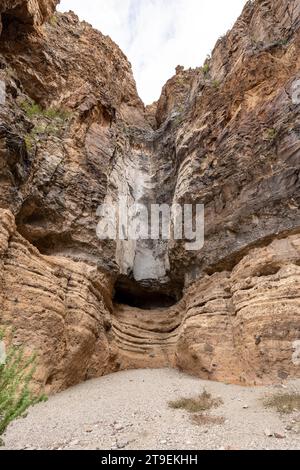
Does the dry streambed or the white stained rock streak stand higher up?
the white stained rock streak

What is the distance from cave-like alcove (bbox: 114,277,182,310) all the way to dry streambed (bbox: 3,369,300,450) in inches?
285

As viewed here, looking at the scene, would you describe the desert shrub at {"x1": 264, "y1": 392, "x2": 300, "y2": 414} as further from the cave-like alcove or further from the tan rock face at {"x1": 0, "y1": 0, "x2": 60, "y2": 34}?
the tan rock face at {"x1": 0, "y1": 0, "x2": 60, "y2": 34}

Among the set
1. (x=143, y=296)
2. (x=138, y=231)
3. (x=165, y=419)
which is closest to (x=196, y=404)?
(x=165, y=419)

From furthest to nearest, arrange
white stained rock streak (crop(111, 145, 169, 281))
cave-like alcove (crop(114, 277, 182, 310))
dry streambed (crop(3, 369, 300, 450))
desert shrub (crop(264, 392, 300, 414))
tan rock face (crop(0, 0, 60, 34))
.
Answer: cave-like alcove (crop(114, 277, 182, 310)) < white stained rock streak (crop(111, 145, 169, 281)) < tan rock face (crop(0, 0, 60, 34)) < desert shrub (crop(264, 392, 300, 414)) < dry streambed (crop(3, 369, 300, 450))

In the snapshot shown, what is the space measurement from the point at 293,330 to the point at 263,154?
261 inches

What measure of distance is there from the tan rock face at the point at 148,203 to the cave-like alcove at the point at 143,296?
7 centimetres

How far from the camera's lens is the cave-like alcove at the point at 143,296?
16.8 meters

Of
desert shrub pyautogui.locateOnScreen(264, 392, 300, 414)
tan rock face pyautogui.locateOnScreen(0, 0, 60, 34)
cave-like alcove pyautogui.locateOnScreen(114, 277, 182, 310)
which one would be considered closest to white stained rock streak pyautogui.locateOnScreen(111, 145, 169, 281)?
cave-like alcove pyautogui.locateOnScreen(114, 277, 182, 310)

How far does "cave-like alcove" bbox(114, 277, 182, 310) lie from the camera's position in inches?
662

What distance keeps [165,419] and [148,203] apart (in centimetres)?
1427

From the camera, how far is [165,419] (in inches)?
255

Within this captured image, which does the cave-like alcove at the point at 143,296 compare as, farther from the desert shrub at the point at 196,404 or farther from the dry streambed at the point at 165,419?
the desert shrub at the point at 196,404

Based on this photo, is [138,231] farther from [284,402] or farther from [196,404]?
[284,402]
